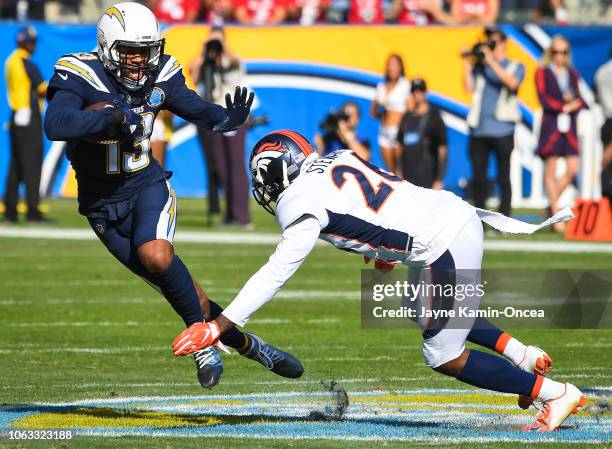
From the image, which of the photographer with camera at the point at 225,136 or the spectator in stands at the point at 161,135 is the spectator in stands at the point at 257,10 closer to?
the photographer with camera at the point at 225,136

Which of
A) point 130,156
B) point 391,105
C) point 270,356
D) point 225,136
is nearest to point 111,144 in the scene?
point 130,156

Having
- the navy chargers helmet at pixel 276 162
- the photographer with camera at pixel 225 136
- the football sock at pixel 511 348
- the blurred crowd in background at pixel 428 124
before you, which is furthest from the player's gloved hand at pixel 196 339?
the photographer with camera at pixel 225 136

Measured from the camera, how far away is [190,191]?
68.4ft

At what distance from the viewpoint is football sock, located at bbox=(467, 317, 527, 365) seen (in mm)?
6352

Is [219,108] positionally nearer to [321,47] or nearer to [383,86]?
[383,86]

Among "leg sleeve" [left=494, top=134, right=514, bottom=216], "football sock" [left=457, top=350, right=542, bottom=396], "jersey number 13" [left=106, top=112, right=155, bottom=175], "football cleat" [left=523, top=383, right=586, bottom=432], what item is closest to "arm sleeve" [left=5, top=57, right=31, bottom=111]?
"leg sleeve" [left=494, top=134, right=514, bottom=216]

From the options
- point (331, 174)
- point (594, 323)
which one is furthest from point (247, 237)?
point (331, 174)

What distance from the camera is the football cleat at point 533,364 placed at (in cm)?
628

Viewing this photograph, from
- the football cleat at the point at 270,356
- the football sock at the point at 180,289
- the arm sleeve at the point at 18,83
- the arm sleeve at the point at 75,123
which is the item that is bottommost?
the arm sleeve at the point at 18,83

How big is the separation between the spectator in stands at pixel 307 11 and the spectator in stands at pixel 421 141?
17.6ft

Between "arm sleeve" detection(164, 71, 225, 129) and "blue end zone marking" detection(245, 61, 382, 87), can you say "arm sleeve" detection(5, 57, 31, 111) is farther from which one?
"arm sleeve" detection(164, 71, 225, 129)

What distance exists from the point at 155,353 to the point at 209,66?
313 inches

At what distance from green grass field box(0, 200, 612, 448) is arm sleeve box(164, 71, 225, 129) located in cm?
139

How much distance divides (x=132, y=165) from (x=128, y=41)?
23.7 inches
